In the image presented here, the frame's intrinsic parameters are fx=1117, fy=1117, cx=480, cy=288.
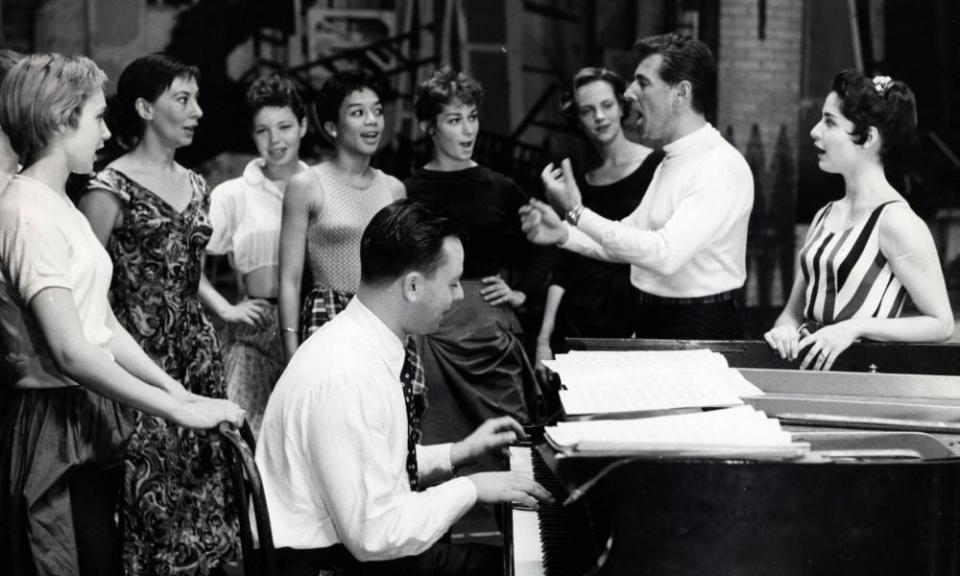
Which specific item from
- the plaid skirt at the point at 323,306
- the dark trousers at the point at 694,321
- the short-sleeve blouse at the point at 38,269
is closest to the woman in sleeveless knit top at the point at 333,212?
the plaid skirt at the point at 323,306

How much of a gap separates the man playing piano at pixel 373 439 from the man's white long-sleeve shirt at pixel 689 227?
3.30 ft

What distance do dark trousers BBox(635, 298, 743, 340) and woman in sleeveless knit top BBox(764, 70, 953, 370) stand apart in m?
0.25

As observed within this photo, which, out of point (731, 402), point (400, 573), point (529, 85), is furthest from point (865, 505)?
point (529, 85)

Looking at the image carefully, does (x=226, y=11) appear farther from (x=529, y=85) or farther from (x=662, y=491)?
(x=662, y=491)

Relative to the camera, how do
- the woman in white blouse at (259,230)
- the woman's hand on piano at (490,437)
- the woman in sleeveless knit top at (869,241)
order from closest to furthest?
the woman's hand on piano at (490,437) → the woman in sleeveless knit top at (869,241) → the woman in white blouse at (259,230)

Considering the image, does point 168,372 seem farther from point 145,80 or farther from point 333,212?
point 145,80

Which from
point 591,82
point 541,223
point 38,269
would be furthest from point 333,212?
point 38,269

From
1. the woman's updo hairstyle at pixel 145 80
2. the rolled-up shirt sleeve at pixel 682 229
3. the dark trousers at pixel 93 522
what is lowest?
the dark trousers at pixel 93 522

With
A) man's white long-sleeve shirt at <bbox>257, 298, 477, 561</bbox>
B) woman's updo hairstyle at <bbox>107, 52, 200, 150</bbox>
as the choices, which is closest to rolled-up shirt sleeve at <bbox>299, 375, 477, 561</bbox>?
man's white long-sleeve shirt at <bbox>257, 298, 477, 561</bbox>

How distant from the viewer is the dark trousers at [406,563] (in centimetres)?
209

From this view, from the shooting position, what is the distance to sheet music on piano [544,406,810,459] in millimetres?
1696

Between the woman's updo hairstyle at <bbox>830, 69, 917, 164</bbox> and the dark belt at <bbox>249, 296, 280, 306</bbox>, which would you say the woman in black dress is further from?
the woman's updo hairstyle at <bbox>830, 69, 917, 164</bbox>

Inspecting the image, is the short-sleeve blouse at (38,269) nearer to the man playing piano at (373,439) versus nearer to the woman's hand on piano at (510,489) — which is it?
the man playing piano at (373,439)

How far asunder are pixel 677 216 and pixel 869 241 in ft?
1.80
